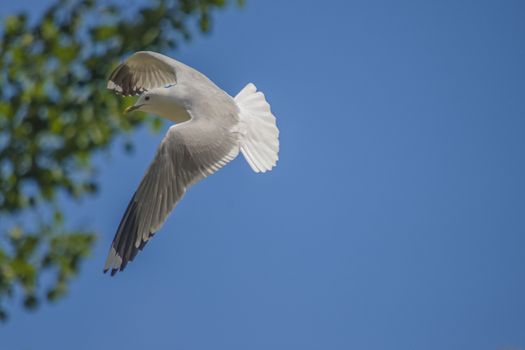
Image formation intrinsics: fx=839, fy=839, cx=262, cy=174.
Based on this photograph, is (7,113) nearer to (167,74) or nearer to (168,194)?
(168,194)

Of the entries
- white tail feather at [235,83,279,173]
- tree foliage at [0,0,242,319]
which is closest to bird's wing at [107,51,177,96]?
white tail feather at [235,83,279,173]

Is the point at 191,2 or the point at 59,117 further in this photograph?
the point at 191,2

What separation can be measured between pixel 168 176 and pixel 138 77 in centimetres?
178

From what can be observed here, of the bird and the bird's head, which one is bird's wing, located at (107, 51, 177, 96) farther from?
the bird's head

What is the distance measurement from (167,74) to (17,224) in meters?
4.37

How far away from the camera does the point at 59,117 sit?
2.24 m

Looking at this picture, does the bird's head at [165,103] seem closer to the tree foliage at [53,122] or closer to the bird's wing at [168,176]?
the bird's wing at [168,176]

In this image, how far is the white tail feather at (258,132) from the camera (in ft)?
20.0

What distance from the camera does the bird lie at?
498 cm

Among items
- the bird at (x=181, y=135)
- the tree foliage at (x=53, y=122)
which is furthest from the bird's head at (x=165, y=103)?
the tree foliage at (x=53, y=122)

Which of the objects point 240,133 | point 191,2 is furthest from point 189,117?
point 191,2

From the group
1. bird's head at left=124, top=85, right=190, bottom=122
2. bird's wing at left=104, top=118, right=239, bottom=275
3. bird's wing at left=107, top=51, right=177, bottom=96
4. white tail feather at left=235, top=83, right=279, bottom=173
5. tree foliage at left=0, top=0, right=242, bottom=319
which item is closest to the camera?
tree foliage at left=0, top=0, right=242, bottom=319

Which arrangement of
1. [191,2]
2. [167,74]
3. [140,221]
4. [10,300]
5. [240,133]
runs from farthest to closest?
[167,74]
[240,133]
[140,221]
[191,2]
[10,300]

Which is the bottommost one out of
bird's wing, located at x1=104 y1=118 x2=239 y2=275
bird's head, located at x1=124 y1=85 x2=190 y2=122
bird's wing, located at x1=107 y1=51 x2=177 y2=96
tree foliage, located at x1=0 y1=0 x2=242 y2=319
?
tree foliage, located at x1=0 y1=0 x2=242 y2=319
